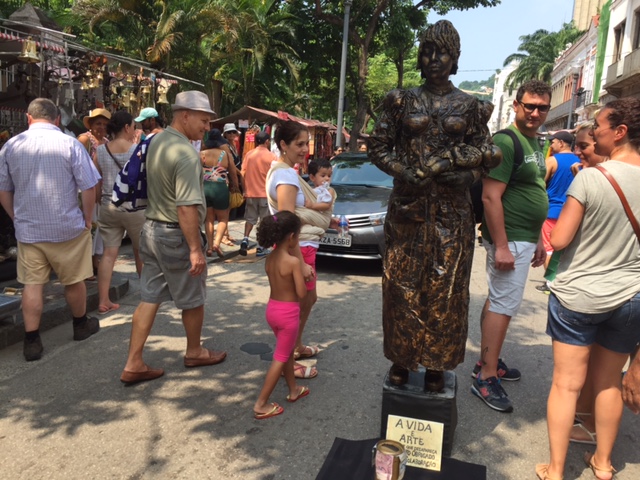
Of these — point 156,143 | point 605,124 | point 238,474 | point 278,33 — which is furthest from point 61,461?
point 278,33

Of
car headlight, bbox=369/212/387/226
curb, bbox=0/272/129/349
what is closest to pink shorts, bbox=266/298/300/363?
curb, bbox=0/272/129/349

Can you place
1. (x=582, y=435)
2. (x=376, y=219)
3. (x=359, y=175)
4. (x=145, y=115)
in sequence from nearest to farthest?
1. (x=582, y=435)
2. (x=145, y=115)
3. (x=376, y=219)
4. (x=359, y=175)

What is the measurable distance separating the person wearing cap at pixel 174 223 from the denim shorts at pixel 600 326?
220 cm

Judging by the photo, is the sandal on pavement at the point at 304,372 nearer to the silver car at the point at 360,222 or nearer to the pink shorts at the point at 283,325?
the pink shorts at the point at 283,325

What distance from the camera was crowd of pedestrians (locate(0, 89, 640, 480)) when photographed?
95.8 inches

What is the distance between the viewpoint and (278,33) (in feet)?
61.0

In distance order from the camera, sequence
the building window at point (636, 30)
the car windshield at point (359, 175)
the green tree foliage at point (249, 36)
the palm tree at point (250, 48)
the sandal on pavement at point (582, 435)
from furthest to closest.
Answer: the building window at point (636, 30)
the palm tree at point (250, 48)
the green tree foliage at point (249, 36)
the car windshield at point (359, 175)
the sandal on pavement at point (582, 435)

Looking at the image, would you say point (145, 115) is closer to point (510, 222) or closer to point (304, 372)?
point (304, 372)

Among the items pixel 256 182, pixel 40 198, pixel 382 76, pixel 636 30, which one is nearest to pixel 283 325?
pixel 40 198

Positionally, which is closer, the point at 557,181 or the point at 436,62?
the point at 436,62

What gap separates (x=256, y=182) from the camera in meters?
8.08

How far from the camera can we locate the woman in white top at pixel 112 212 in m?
5.05

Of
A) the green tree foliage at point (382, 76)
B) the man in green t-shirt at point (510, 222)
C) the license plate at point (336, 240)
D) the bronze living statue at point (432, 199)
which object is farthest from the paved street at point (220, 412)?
the green tree foliage at point (382, 76)

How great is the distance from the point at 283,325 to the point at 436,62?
174cm
